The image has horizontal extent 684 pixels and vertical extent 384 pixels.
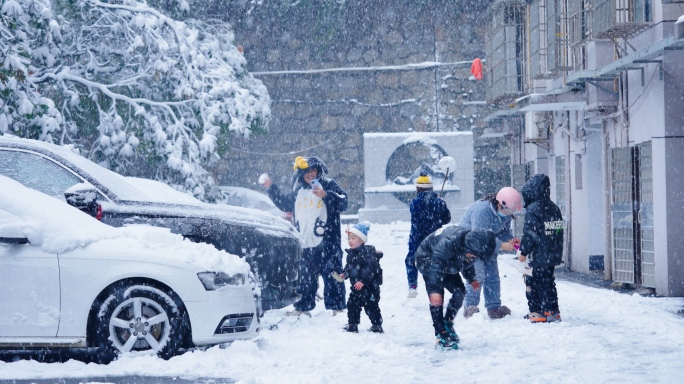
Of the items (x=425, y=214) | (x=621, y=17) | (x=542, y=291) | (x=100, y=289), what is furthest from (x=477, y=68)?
(x=100, y=289)

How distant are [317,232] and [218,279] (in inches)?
123

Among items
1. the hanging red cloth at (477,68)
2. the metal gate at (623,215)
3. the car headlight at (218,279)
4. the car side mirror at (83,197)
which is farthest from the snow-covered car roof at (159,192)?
the hanging red cloth at (477,68)

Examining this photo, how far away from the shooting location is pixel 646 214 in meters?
13.3

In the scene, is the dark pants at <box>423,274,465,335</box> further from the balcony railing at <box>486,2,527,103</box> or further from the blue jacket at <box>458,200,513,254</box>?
the balcony railing at <box>486,2,527,103</box>

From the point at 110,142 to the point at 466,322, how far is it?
875 centimetres

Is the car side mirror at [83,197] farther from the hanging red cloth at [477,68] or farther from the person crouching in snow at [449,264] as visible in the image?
the hanging red cloth at [477,68]

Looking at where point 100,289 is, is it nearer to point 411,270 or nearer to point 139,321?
point 139,321

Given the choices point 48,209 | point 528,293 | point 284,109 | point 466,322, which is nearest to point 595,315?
point 528,293

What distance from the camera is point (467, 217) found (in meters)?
10.4

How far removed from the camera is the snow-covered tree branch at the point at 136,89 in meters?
16.5

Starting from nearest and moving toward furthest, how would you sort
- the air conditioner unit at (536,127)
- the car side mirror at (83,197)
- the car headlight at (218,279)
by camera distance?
the car headlight at (218,279) → the car side mirror at (83,197) → the air conditioner unit at (536,127)

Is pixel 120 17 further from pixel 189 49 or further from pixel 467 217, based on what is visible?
pixel 467 217

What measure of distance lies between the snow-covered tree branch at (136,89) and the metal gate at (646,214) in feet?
23.8

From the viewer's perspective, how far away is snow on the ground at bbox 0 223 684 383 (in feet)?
22.3
